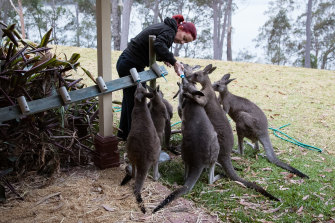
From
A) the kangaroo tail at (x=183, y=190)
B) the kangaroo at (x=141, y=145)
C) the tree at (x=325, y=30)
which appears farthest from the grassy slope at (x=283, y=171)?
the tree at (x=325, y=30)

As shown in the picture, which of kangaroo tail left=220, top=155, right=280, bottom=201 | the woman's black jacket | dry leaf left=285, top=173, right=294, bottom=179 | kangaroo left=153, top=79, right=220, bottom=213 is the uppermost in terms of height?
the woman's black jacket

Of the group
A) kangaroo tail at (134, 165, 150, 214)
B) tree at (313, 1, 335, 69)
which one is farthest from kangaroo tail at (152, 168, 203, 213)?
tree at (313, 1, 335, 69)

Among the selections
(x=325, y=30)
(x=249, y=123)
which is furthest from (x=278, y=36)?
(x=249, y=123)

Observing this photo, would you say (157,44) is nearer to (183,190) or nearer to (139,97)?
(139,97)

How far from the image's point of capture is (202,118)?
4.38 metres

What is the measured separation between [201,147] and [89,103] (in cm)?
192

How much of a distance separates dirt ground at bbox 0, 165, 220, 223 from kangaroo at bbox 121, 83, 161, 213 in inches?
6.6

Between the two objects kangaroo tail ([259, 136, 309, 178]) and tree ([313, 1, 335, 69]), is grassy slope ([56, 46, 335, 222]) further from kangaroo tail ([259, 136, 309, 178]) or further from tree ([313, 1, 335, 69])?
tree ([313, 1, 335, 69])

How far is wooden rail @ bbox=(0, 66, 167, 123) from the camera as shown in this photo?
3.44m

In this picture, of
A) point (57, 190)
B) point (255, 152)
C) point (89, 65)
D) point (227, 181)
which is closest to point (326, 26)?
point (89, 65)

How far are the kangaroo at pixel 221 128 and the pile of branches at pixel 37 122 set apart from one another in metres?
1.74

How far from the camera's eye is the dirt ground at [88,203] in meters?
3.19

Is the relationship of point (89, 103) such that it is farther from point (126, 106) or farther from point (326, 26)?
point (326, 26)

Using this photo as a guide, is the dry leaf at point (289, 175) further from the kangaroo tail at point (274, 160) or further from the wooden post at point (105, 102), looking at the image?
the wooden post at point (105, 102)
